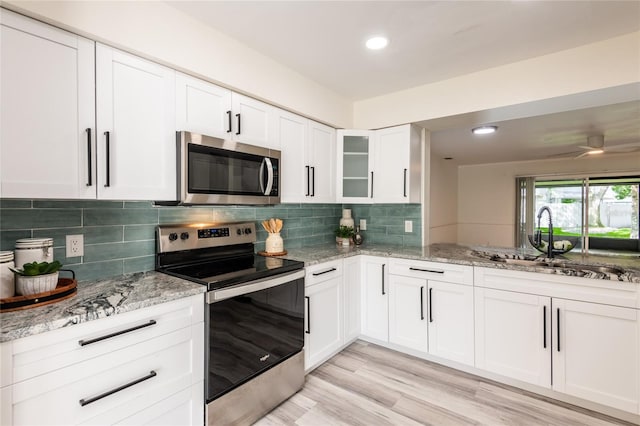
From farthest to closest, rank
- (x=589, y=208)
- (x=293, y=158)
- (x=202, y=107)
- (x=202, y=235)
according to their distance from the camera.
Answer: (x=589, y=208), (x=293, y=158), (x=202, y=235), (x=202, y=107)

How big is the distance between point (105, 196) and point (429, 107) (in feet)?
8.44

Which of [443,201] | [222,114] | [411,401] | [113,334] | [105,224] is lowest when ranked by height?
[411,401]

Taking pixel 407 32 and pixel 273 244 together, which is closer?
pixel 407 32

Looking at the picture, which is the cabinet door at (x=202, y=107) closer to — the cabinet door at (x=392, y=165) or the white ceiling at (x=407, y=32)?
the white ceiling at (x=407, y=32)

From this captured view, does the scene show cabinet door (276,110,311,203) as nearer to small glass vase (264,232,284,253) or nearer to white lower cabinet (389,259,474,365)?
small glass vase (264,232,284,253)

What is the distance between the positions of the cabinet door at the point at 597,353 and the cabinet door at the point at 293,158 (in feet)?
6.69

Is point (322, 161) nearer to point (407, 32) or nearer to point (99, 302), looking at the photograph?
point (407, 32)

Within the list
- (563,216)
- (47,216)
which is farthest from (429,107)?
(563,216)

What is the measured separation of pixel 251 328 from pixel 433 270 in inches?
61.2

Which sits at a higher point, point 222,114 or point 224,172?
point 222,114

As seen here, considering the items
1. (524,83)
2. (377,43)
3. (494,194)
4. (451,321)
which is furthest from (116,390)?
(494,194)

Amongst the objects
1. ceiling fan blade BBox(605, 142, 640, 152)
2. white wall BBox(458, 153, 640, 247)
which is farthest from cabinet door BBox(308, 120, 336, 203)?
white wall BBox(458, 153, 640, 247)

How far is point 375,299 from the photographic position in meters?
2.90

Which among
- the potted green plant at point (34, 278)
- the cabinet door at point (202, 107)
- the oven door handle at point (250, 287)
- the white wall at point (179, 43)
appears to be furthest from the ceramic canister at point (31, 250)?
the white wall at point (179, 43)
